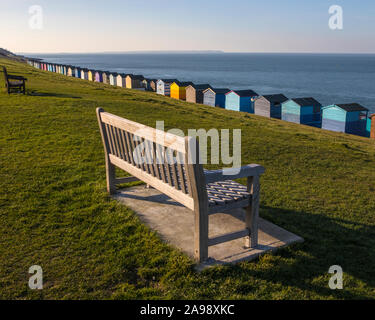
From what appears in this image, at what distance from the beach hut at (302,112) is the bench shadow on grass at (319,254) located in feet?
83.7

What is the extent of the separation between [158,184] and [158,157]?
0.38 meters

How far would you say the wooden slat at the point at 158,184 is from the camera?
4020 mm

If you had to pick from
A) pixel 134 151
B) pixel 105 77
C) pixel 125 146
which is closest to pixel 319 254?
pixel 134 151

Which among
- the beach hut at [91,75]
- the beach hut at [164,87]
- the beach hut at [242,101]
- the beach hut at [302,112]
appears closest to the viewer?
the beach hut at [302,112]

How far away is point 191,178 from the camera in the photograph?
12.1ft

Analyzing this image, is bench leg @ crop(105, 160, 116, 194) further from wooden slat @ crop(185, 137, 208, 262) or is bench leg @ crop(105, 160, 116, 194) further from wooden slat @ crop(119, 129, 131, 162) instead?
wooden slat @ crop(185, 137, 208, 262)

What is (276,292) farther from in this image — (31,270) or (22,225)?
(22,225)

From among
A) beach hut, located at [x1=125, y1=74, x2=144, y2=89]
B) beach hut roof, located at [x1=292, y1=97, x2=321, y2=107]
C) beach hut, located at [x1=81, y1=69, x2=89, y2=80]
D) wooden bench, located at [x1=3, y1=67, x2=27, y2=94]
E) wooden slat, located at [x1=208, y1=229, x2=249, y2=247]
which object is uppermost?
beach hut, located at [x1=81, y1=69, x2=89, y2=80]

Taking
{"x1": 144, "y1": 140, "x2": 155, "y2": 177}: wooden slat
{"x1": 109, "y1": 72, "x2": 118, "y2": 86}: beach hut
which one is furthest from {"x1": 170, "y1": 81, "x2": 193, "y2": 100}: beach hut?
{"x1": 144, "y1": 140, "x2": 155, "y2": 177}: wooden slat

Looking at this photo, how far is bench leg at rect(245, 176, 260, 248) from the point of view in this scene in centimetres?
420

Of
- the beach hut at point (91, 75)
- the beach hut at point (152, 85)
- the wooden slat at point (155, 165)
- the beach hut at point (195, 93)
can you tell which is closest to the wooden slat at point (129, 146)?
the wooden slat at point (155, 165)

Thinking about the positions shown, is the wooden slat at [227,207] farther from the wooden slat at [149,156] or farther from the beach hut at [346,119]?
the beach hut at [346,119]

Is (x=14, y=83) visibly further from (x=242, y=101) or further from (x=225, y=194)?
(x=242, y=101)
